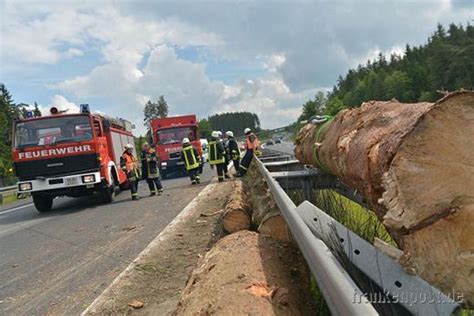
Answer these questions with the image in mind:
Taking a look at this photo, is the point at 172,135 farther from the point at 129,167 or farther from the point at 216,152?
the point at 129,167

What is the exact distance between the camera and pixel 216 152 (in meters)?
15.1

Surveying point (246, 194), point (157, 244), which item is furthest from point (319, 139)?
point (157, 244)

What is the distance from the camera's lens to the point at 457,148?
2424mm

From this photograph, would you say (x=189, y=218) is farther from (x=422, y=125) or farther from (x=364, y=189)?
(x=422, y=125)

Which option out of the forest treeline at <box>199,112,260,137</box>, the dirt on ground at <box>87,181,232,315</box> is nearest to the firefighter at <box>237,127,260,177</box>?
the dirt on ground at <box>87,181,232,315</box>

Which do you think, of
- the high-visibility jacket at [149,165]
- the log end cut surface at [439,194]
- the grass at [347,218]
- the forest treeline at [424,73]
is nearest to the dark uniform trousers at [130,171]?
the high-visibility jacket at [149,165]

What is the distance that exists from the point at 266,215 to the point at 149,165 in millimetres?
10629

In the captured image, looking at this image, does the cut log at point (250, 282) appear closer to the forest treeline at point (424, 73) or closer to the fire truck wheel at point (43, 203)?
the fire truck wheel at point (43, 203)

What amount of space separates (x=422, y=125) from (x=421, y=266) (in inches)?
28.0

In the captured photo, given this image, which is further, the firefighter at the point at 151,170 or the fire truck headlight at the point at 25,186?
the firefighter at the point at 151,170

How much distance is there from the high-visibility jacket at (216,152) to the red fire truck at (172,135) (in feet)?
24.6

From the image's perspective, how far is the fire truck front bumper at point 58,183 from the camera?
1198cm

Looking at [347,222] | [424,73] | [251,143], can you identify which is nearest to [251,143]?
[251,143]

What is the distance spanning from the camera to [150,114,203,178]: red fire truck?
2305 centimetres
